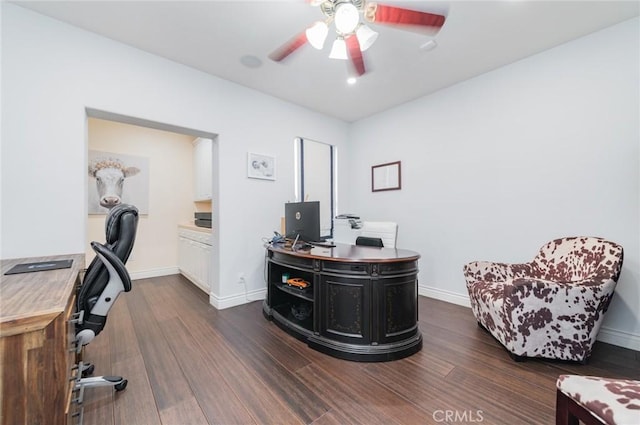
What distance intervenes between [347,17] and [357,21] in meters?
0.07

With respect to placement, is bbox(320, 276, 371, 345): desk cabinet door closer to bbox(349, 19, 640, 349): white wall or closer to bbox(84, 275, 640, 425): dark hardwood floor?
bbox(84, 275, 640, 425): dark hardwood floor

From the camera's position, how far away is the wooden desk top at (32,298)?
88cm

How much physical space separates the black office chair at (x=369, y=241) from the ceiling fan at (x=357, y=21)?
200 centimetres

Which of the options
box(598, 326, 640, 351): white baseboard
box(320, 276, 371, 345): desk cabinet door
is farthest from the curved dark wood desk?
box(598, 326, 640, 351): white baseboard

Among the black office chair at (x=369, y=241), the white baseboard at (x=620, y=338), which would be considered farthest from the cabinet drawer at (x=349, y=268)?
the white baseboard at (x=620, y=338)

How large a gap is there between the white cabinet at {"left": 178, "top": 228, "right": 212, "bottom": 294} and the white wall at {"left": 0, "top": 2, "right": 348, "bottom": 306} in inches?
22.5

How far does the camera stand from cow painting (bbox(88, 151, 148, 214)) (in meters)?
4.12

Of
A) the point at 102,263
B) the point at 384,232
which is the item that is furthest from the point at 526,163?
the point at 102,263

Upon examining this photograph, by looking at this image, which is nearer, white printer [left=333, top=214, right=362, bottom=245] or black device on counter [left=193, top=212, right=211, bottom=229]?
white printer [left=333, top=214, right=362, bottom=245]

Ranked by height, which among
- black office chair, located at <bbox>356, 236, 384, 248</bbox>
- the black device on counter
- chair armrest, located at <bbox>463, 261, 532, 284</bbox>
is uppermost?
the black device on counter

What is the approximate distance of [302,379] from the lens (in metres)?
1.85

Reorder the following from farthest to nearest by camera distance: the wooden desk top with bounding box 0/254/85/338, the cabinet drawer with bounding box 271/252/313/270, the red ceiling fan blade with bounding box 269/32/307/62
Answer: the cabinet drawer with bounding box 271/252/313/270 < the red ceiling fan blade with bounding box 269/32/307/62 < the wooden desk top with bounding box 0/254/85/338

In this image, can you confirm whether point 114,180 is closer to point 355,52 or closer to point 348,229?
point 348,229

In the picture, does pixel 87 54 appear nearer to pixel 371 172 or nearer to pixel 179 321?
pixel 179 321
